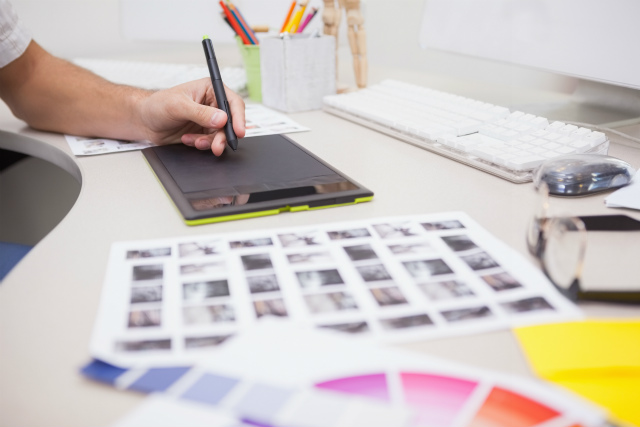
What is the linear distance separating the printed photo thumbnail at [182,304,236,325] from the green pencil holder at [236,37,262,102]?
768mm

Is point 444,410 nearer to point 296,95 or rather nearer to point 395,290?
point 395,290

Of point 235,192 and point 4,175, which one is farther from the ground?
point 235,192

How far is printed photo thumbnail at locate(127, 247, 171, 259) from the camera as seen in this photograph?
Result: 0.47 m

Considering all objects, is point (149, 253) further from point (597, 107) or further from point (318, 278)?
point (597, 107)

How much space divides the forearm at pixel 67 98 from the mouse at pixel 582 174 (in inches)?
21.6

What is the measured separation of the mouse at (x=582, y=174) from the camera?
23.5 inches

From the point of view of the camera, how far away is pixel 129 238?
0.51m

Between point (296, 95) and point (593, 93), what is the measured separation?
489 millimetres

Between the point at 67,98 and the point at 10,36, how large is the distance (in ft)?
0.42

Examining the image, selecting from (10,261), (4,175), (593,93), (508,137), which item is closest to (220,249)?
(508,137)

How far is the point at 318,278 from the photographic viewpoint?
436mm

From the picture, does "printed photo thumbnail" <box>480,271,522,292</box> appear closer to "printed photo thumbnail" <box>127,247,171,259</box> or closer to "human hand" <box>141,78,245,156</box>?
"printed photo thumbnail" <box>127,247,171,259</box>

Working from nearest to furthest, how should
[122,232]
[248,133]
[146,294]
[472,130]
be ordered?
[146,294]
[122,232]
[472,130]
[248,133]

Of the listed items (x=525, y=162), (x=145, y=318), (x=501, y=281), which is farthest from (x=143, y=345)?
(x=525, y=162)
